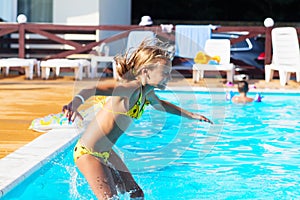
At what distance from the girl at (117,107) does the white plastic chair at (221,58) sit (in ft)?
26.9

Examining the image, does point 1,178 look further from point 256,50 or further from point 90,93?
point 256,50

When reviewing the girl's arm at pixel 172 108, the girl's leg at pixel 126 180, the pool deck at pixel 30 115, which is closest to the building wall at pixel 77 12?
the pool deck at pixel 30 115

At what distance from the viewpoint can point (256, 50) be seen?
45.4 ft

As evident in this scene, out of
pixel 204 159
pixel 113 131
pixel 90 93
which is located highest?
pixel 90 93

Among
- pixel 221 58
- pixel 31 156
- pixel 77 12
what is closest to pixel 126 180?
pixel 31 156

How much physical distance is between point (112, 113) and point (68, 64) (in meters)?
8.43

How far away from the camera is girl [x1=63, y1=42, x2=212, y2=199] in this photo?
11.3ft

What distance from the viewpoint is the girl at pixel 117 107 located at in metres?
3.44

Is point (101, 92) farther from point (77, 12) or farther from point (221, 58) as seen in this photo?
point (77, 12)

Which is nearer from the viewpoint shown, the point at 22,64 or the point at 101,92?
the point at 101,92

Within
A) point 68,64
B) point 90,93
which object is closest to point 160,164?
point 90,93

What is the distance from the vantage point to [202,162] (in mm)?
6078

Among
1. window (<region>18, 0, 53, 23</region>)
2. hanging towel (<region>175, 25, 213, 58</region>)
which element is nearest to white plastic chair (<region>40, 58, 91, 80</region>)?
hanging towel (<region>175, 25, 213, 58</region>)

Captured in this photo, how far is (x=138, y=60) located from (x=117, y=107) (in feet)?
0.97
